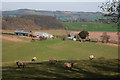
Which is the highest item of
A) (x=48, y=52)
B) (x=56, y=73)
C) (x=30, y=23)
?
(x=30, y=23)

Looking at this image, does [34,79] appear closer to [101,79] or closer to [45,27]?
[101,79]

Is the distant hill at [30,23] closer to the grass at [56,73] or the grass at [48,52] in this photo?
the grass at [48,52]

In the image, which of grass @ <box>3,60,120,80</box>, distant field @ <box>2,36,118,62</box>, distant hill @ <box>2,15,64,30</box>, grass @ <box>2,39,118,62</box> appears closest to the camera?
grass @ <box>3,60,120,80</box>

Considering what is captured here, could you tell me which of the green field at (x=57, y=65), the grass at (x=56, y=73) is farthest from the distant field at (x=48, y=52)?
the grass at (x=56, y=73)

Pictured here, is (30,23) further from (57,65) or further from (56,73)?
(56,73)

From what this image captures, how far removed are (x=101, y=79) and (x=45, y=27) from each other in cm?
11434

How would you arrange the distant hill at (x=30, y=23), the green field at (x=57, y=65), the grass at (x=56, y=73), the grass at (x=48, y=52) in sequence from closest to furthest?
the grass at (x=56, y=73) → the green field at (x=57, y=65) → the grass at (x=48, y=52) → the distant hill at (x=30, y=23)

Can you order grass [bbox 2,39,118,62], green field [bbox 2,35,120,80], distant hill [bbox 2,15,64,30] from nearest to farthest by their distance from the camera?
green field [bbox 2,35,120,80] < grass [bbox 2,39,118,62] < distant hill [bbox 2,15,64,30]

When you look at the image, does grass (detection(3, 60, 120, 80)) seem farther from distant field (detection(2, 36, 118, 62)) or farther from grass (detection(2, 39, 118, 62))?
grass (detection(2, 39, 118, 62))

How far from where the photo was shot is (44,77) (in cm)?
1582

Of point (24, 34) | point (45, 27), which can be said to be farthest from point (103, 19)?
point (45, 27)

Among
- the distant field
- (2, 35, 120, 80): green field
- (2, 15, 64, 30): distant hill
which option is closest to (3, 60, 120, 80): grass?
(2, 35, 120, 80): green field

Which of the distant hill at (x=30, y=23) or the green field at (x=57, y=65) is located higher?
the distant hill at (x=30, y=23)

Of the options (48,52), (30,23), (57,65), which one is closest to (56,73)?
(57,65)
